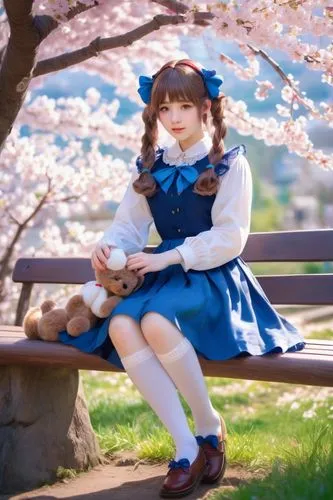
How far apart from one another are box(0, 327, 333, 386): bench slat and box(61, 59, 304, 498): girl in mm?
40

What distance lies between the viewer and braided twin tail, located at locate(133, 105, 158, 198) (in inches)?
119

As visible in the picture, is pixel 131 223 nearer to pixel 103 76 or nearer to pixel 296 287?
pixel 296 287

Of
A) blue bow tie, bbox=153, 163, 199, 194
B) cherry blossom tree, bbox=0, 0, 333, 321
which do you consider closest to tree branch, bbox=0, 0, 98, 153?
cherry blossom tree, bbox=0, 0, 333, 321

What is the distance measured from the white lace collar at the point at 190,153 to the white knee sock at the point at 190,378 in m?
0.68

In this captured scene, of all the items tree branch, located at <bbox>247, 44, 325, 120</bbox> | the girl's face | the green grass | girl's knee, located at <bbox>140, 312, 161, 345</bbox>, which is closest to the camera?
the green grass

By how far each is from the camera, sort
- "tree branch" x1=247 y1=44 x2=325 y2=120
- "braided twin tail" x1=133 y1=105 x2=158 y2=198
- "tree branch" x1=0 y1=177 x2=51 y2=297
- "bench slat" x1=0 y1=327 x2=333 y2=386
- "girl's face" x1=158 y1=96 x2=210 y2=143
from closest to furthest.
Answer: "bench slat" x1=0 y1=327 x2=333 y2=386, "girl's face" x1=158 y1=96 x2=210 y2=143, "braided twin tail" x1=133 y1=105 x2=158 y2=198, "tree branch" x1=247 y1=44 x2=325 y2=120, "tree branch" x1=0 y1=177 x2=51 y2=297

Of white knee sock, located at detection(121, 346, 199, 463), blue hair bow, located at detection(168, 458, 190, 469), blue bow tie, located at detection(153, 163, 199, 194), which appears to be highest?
blue bow tie, located at detection(153, 163, 199, 194)

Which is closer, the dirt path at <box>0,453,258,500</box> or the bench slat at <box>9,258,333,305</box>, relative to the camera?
the dirt path at <box>0,453,258,500</box>

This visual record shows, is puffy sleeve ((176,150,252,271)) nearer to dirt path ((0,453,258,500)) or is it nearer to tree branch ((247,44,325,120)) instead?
dirt path ((0,453,258,500))

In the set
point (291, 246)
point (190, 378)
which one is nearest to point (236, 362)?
point (190, 378)

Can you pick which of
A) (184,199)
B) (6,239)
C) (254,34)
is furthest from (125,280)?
(6,239)

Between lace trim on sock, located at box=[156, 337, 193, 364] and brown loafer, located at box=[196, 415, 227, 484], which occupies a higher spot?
lace trim on sock, located at box=[156, 337, 193, 364]

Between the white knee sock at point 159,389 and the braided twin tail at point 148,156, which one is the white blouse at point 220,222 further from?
the white knee sock at point 159,389

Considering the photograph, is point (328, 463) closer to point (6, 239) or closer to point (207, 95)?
point (207, 95)
